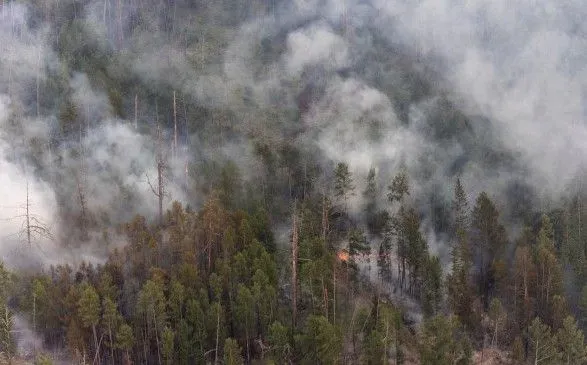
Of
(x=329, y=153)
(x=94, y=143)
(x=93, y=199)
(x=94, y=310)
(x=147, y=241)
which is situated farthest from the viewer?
(x=329, y=153)

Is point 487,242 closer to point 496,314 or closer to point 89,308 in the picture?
point 496,314

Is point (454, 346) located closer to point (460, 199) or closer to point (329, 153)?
point (460, 199)

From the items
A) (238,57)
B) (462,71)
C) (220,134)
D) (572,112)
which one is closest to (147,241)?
(220,134)

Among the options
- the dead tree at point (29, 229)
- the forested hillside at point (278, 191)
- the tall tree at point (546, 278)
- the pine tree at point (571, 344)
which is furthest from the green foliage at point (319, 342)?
the tall tree at point (546, 278)

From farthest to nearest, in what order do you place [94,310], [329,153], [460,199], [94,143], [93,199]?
[329,153] → [94,143] → [93,199] → [460,199] → [94,310]

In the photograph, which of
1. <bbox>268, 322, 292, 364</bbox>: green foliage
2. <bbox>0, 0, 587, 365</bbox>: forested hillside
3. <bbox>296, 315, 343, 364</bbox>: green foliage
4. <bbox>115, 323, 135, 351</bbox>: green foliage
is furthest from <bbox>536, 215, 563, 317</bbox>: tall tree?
<bbox>115, 323, 135, 351</bbox>: green foliage

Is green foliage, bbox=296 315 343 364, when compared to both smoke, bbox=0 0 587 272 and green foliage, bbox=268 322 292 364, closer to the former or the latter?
green foliage, bbox=268 322 292 364

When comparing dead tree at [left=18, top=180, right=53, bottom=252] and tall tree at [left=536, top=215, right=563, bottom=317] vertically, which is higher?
dead tree at [left=18, top=180, right=53, bottom=252]

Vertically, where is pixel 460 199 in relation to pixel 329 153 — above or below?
below
